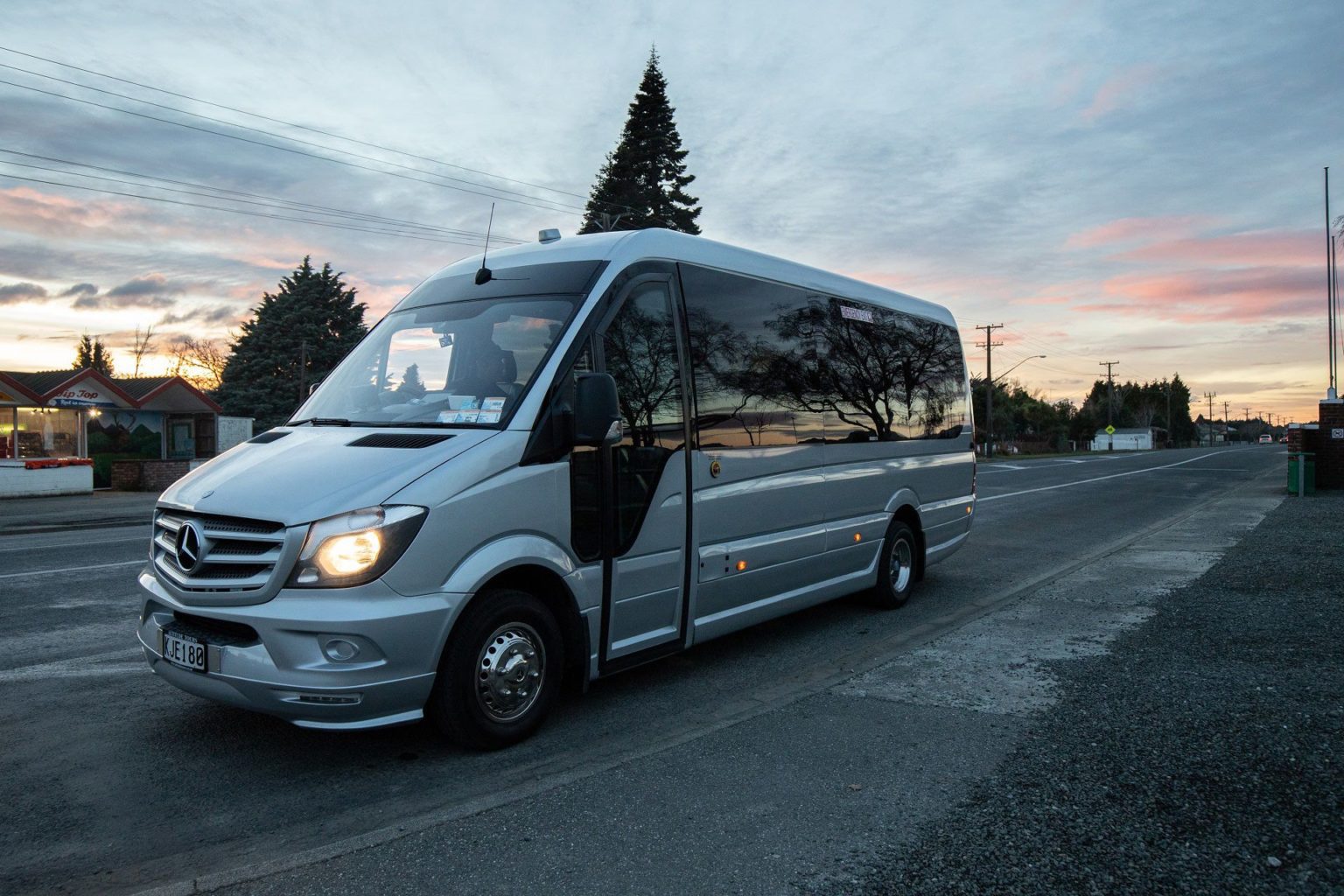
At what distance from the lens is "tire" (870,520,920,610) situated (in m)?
7.82

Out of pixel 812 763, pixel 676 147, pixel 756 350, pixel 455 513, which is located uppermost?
pixel 676 147

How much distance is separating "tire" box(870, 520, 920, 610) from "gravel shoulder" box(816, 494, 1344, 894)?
1.87 metres

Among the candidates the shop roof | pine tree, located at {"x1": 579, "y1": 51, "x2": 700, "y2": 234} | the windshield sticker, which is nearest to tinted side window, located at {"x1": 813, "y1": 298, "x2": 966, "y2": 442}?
the windshield sticker

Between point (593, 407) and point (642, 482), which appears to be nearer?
point (593, 407)

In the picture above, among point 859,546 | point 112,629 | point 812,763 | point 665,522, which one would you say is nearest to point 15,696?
point 112,629

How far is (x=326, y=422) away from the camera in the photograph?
198 inches

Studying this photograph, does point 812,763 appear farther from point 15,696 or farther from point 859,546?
point 15,696

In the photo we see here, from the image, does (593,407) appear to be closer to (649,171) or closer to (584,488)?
(584,488)

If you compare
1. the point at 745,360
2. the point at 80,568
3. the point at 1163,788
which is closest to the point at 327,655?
the point at 745,360

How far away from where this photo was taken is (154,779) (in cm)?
407

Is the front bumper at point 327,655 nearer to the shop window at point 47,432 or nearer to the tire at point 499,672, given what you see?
the tire at point 499,672

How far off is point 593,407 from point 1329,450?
78.8ft

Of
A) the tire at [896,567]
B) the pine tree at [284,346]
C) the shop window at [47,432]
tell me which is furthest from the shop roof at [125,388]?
the tire at [896,567]

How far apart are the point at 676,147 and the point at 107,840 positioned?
167 ft
